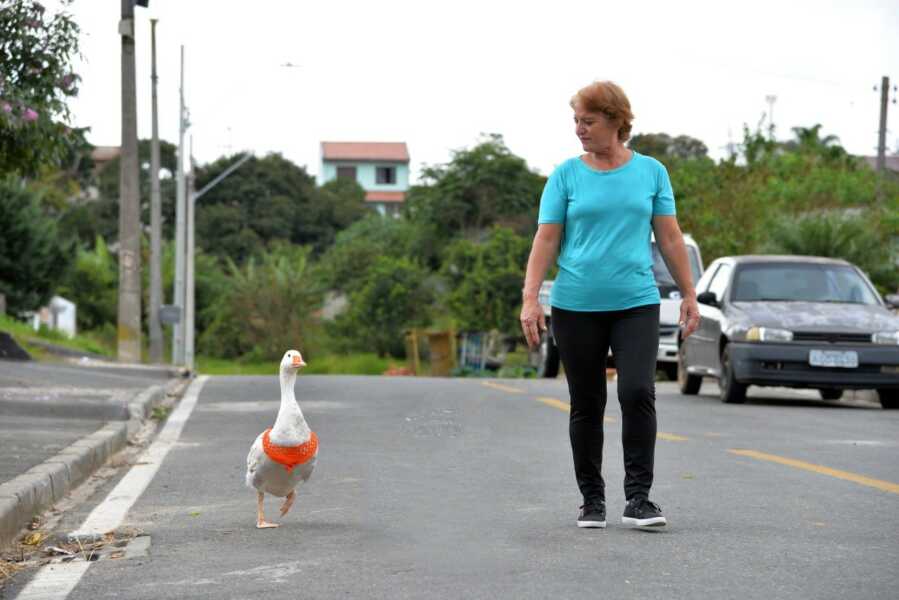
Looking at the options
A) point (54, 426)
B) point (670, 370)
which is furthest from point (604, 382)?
point (670, 370)

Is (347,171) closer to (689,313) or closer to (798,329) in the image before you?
(798,329)

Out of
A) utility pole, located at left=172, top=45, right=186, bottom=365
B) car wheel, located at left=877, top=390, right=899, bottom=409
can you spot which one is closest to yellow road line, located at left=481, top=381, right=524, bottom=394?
car wheel, located at left=877, top=390, right=899, bottom=409

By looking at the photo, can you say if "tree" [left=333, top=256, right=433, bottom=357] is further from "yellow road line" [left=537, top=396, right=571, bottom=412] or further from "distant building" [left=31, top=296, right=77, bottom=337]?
"yellow road line" [left=537, top=396, right=571, bottom=412]

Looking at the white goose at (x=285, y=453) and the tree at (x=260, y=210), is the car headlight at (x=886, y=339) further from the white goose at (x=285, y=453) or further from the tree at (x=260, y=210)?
the tree at (x=260, y=210)

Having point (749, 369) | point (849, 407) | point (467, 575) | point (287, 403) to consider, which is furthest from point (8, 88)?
point (467, 575)

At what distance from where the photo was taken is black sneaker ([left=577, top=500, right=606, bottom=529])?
669cm

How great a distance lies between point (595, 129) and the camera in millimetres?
6652

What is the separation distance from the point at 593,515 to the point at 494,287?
47.1 m

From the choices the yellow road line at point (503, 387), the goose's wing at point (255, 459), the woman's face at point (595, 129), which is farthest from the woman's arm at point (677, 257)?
the yellow road line at point (503, 387)

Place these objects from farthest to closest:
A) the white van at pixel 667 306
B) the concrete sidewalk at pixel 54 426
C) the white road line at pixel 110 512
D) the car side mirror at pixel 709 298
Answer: the white van at pixel 667 306
the car side mirror at pixel 709 298
the concrete sidewalk at pixel 54 426
the white road line at pixel 110 512

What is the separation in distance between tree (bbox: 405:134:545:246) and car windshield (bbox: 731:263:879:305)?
4459cm

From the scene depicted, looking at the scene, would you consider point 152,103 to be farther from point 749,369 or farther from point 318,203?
point 318,203

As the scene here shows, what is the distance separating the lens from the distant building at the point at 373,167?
391 feet

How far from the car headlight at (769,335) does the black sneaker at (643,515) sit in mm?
9463
